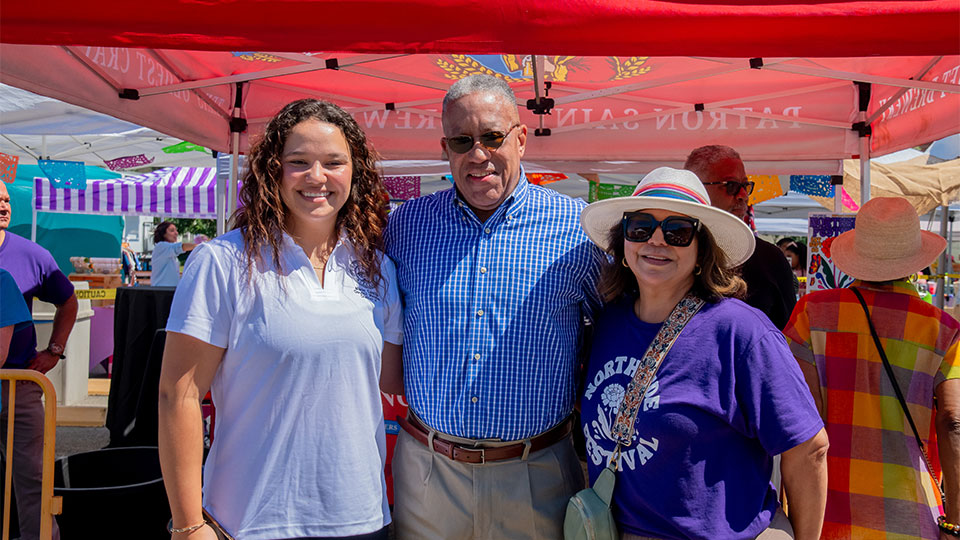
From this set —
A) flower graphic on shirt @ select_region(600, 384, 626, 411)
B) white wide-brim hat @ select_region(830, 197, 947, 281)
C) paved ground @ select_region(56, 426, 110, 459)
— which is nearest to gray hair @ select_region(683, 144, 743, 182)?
white wide-brim hat @ select_region(830, 197, 947, 281)

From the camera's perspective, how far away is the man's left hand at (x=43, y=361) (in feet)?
13.3

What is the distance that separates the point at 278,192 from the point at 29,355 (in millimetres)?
2973

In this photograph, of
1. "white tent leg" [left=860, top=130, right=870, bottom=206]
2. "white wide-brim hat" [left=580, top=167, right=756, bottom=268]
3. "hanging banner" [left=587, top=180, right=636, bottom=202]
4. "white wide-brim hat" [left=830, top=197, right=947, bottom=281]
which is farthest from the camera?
"hanging banner" [left=587, top=180, right=636, bottom=202]

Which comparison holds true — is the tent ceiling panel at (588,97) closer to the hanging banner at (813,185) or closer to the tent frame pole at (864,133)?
the tent frame pole at (864,133)

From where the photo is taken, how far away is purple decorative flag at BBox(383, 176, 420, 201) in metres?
6.75

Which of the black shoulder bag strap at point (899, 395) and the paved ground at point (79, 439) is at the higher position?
the black shoulder bag strap at point (899, 395)

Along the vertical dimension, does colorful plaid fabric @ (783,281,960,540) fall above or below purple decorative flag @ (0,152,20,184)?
below

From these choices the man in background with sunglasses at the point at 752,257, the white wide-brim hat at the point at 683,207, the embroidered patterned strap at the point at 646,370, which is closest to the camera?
the embroidered patterned strap at the point at 646,370

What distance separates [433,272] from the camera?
225 cm

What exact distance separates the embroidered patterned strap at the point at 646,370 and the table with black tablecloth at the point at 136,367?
141 inches

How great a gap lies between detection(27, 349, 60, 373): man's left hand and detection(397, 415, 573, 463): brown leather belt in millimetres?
3048

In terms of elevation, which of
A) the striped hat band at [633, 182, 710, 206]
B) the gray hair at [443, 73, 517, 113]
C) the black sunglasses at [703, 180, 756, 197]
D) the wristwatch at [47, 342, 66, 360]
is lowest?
the wristwatch at [47, 342, 66, 360]

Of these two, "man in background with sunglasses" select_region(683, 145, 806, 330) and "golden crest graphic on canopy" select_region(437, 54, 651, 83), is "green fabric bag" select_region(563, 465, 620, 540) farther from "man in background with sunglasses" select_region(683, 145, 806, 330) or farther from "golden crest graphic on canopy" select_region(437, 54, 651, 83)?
"golden crest graphic on canopy" select_region(437, 54, 651, 83)

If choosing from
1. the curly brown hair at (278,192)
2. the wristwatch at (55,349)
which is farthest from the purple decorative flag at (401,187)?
the curly brown hair at (278,192)
